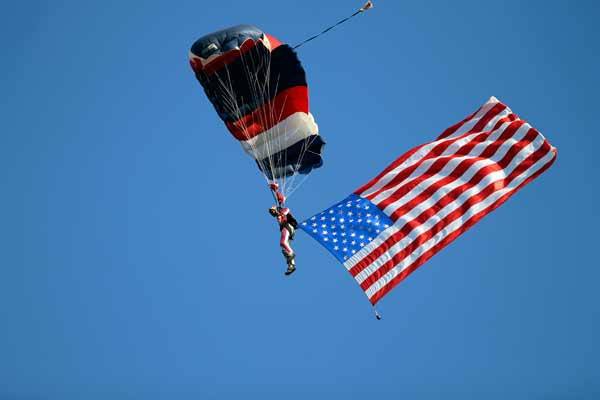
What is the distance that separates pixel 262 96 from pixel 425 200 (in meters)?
4.81

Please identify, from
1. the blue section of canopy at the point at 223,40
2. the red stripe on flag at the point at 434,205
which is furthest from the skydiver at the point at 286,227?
the blue section of canopy at the point at 223,40

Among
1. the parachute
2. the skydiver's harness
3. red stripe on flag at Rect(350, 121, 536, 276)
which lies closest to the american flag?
red stripe on flag at Rect(350, 121, 536, 276)

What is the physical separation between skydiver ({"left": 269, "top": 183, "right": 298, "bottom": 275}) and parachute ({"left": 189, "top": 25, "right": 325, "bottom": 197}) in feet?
3.09

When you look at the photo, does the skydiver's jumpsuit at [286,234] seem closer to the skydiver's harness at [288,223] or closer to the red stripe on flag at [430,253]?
the skydiver's harness at [288,223]

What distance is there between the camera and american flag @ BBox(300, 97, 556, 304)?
2212 centimetres

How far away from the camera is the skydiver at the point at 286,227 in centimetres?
2259

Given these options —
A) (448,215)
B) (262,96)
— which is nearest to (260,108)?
(262,96)

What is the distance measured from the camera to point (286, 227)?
22984 mm

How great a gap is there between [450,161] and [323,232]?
10.2 feet

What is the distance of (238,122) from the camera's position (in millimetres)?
25234

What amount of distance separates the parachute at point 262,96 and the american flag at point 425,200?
89.6 inches

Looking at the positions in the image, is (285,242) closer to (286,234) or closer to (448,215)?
(286,234)

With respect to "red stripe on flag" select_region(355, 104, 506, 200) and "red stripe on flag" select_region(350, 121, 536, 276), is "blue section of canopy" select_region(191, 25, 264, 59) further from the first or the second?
"red stripe on flag" select_region(350, 121, 536, 276)

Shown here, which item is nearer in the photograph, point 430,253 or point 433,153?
point 430,253
